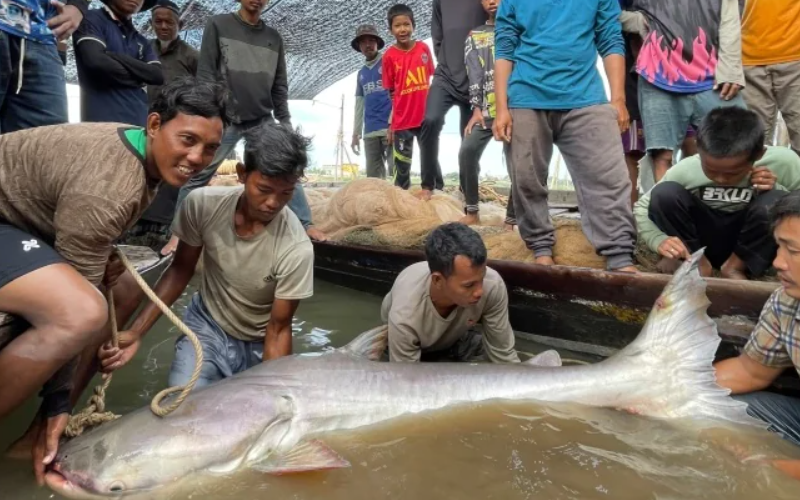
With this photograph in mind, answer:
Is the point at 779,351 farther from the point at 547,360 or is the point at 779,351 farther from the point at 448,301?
the point at 448,301

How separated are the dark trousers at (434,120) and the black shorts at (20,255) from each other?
4.62 m

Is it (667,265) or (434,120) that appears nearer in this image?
(667,265)

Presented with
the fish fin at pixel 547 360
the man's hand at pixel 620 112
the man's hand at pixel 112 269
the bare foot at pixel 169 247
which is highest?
the man's hand at pixel 620 112

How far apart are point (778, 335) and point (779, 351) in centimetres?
9

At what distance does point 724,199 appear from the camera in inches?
140

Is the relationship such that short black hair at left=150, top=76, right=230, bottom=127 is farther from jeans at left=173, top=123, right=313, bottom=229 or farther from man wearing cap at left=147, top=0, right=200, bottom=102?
man wearing cap at left=147, top=0, right=200, bottom=102

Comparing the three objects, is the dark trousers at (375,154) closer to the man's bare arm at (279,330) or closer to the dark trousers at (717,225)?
the dark trousers at (717,225)

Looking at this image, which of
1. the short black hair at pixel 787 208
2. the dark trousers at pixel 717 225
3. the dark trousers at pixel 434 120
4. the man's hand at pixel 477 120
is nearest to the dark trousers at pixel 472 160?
the man's hand at pixel 477 120

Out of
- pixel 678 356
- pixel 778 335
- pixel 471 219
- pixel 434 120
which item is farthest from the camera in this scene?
pixel 434 120

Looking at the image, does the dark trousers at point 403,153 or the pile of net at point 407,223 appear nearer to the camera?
the pile of net at point 407,223

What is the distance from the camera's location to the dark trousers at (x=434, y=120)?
6277 millimetres

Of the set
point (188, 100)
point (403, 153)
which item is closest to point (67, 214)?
point (188, 100)

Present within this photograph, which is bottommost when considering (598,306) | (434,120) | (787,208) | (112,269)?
(598,306)

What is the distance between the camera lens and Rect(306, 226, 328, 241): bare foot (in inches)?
231
